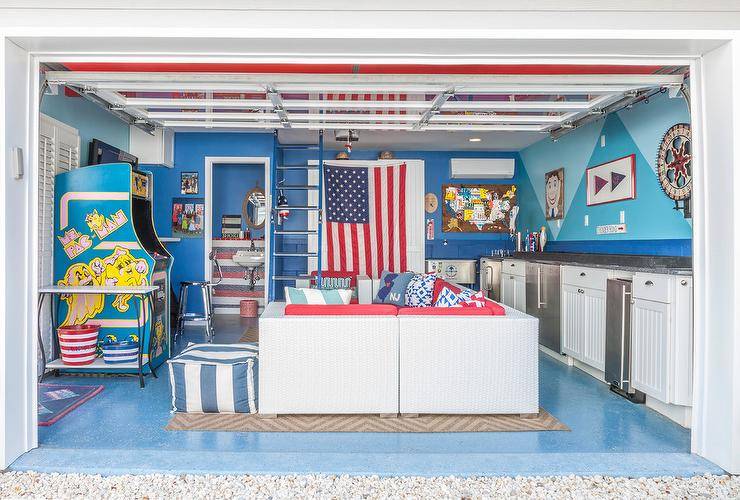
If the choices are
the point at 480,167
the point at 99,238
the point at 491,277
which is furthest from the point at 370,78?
the point at 480,167

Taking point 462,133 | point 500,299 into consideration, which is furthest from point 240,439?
point 462,133

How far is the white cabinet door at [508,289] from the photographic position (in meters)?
5.70

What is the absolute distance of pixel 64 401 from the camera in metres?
3.45

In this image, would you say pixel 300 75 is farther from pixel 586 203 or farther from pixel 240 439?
pixel 586 203

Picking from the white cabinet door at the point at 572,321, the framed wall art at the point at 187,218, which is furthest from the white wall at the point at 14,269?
the framed wall art at the point at 187,218

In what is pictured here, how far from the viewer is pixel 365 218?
707 cm

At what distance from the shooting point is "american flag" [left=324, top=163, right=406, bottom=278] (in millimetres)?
7008

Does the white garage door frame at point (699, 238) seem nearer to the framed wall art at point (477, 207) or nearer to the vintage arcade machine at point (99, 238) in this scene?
the vintage arcade machine at point (99, 238)

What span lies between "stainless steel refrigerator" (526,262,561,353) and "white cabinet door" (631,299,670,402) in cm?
118

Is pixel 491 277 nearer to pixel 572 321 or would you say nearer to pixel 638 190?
pixel 572 321

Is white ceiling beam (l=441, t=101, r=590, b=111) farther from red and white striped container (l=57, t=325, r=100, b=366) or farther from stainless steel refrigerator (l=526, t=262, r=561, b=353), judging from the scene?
red and white striped container (l=57, t=325, r=100, b=366)

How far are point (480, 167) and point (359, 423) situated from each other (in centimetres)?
493

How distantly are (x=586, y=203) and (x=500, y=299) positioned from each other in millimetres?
1586

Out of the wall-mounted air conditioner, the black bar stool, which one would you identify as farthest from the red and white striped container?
the wall-mounted air conditioner
